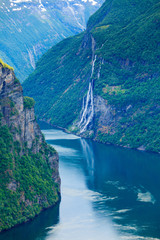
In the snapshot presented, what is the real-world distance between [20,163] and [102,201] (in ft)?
48.8

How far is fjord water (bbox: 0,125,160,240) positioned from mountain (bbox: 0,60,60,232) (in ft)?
6.29

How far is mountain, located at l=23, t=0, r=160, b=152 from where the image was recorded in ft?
458

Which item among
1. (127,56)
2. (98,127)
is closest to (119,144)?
(98,127)

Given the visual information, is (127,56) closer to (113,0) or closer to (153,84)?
(153,84)

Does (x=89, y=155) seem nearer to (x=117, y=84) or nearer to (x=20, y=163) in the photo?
(x=117, y=84)

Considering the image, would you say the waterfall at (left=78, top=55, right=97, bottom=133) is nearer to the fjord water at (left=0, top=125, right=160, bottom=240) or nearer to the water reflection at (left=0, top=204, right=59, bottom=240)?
the fjord water at (left=0, top=125, right=160, bottom=240)

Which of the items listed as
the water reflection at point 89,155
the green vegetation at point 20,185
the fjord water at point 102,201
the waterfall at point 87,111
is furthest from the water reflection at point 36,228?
the waterfall at point 87,111

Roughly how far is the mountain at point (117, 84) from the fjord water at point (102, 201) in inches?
A: 597

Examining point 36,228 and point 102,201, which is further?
point 102,201

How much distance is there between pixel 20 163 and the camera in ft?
262

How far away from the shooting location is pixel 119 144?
137125 mm

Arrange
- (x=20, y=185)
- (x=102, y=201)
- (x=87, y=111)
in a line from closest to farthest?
(x=20, y=185) → (x=102, y=201) → (x=87, y=111)

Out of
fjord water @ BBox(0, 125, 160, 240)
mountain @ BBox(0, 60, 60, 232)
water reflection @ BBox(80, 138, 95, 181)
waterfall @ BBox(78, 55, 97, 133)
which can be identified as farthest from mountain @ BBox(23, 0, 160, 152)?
mountain @ BBox(0, 60, 60, 232)

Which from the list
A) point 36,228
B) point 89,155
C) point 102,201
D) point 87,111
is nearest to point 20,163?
point 36,228
